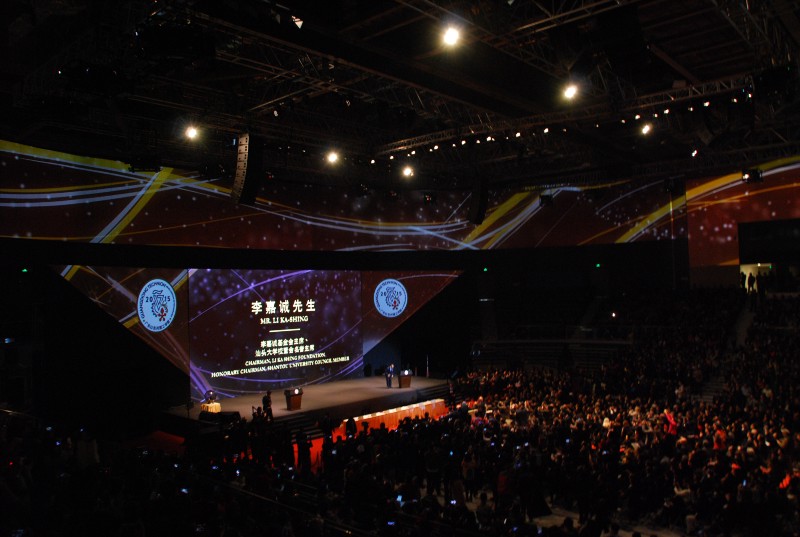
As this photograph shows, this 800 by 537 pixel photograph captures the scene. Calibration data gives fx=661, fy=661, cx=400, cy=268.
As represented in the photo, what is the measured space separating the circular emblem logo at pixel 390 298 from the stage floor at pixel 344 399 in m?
2.35

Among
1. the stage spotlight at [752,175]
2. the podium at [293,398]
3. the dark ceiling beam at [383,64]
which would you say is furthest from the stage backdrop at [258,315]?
the stage spotlight at [752,175]

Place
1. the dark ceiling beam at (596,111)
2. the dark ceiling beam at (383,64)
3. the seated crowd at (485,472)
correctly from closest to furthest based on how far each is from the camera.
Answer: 1. the seated crowd at (485,472)
2. the dark ceiling beam at (383,64)
3. the dark ceiling beam at (596,111)

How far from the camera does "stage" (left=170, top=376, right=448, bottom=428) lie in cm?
1527

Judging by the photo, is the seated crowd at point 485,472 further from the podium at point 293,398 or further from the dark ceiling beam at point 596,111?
the dark ceiling beam at point 596,111

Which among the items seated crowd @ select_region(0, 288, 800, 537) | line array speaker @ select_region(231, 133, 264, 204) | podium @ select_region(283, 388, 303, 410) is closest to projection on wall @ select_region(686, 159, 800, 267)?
seated crowd @ select_region(0, 288, 800, 537)

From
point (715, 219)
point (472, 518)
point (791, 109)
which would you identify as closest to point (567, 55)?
point (472, 518)

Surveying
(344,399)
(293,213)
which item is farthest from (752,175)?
(293,213)

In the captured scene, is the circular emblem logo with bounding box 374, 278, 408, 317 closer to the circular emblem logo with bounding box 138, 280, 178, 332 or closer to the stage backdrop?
the stage backdrop

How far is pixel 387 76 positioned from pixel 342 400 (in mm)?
8430

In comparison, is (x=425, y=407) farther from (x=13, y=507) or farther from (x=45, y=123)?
(x=13, y=507)

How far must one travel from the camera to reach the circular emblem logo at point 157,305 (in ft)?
50.7

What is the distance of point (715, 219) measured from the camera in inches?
790

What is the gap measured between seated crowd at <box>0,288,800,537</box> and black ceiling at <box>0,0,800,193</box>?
17.1 ft

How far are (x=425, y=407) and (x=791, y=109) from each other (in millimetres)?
11524
